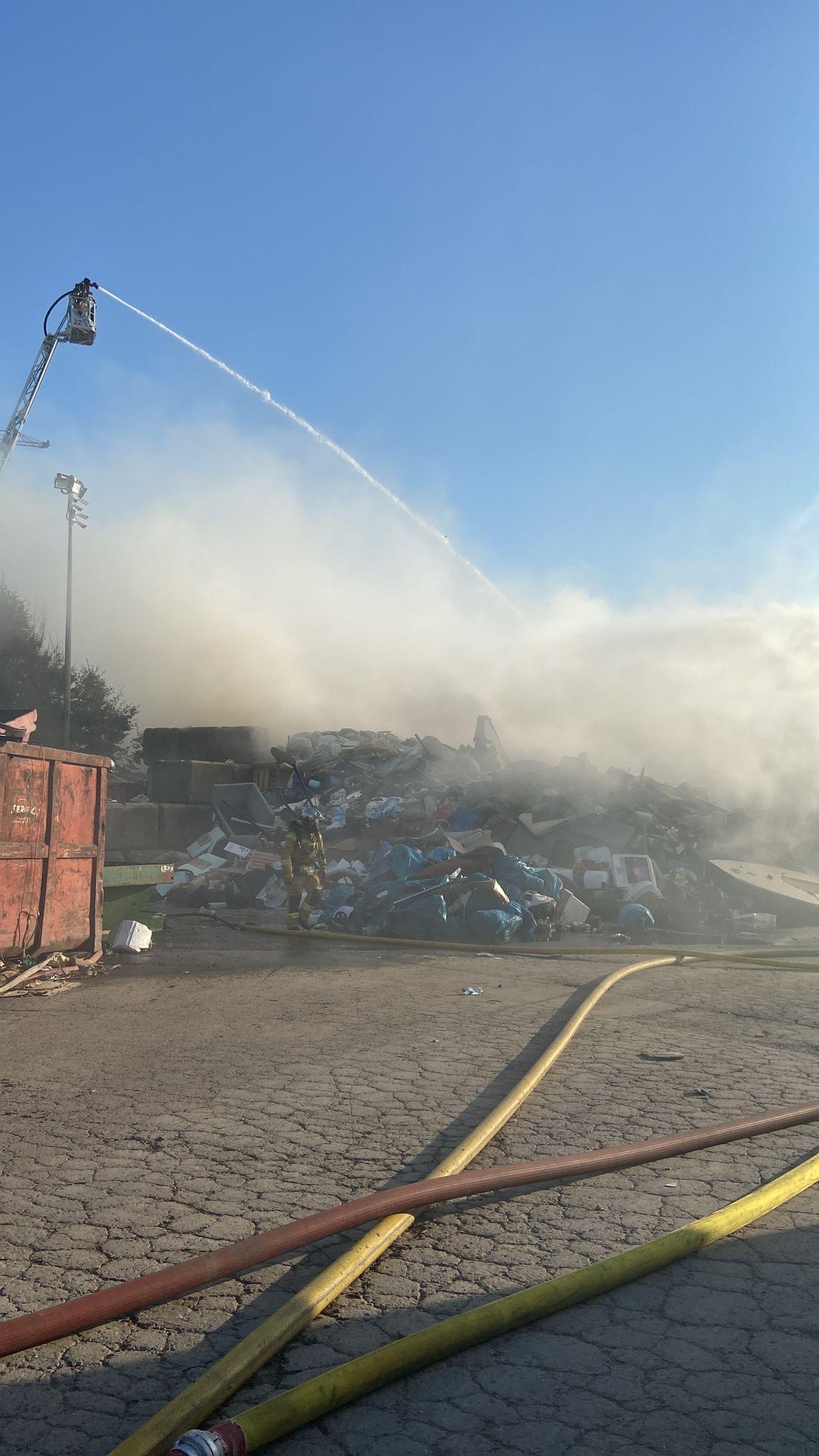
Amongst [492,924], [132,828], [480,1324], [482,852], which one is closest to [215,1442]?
[480,1324]

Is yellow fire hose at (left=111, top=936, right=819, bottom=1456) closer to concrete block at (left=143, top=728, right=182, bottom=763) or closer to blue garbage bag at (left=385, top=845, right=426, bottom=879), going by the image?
blue garbage bag at (left=385, top=845, right=426, bottom=879)

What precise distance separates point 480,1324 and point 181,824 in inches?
678

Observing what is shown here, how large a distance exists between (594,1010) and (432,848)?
7433 mm

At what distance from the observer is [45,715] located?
3647cm

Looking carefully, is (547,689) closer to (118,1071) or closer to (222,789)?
(222,789)

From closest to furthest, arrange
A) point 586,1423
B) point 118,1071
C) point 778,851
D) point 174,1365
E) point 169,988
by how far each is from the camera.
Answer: point 586,1423
point 174,1365
point 118,1071
point 169,988
point 778,851

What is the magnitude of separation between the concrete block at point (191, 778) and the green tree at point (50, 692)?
602 inches

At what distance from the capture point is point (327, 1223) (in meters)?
2.90

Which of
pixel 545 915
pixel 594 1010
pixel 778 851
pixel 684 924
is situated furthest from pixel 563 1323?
pixel 778 851

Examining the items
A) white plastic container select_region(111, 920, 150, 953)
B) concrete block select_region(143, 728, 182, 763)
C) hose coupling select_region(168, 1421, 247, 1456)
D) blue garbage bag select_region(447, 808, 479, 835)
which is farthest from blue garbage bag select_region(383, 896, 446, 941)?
concrete block select_region(143, 728, 182, 763)

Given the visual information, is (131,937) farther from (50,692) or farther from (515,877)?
(50,692)

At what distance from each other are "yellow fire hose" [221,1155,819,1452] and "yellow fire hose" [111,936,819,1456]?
0.12m

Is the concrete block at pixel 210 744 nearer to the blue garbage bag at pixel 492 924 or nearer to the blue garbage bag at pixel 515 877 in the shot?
the blue garbage bag at pixel 515 877

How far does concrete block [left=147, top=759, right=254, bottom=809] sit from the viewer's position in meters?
20.7
